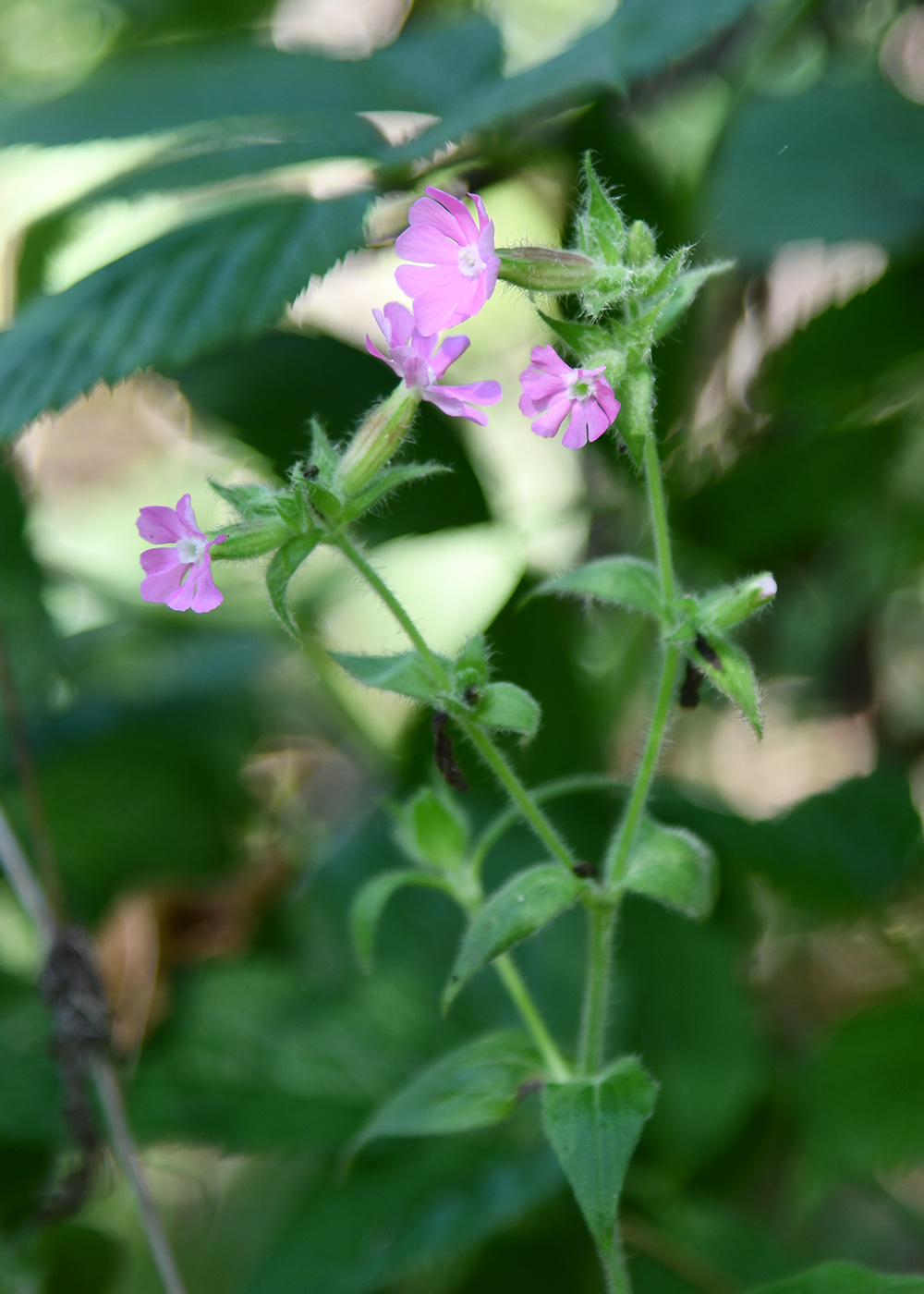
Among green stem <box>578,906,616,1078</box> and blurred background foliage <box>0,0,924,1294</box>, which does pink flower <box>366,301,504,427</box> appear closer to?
blurred background foliage <box>0,0,924,1294</box>

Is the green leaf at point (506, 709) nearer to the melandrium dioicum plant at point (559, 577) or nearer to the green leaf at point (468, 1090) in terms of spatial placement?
the melandrium dioicum plant at point (559, 577)

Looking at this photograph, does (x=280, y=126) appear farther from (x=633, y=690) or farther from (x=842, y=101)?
(x=633, y=690)

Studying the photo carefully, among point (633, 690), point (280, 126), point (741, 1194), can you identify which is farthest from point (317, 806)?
point (280, 126)

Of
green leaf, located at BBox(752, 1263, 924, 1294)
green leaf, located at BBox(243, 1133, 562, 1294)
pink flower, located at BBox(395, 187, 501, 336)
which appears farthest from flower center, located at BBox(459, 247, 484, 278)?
green leaf, located at BBox(243, 1133, 562, 1294)

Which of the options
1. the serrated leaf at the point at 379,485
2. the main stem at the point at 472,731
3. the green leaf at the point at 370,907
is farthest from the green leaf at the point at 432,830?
the serrated leaf at the point at 379,485

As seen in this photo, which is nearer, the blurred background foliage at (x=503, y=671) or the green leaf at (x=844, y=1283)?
the green leaf at (x=844, y=1283)

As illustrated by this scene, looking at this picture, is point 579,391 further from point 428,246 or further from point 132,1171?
point 132,1171
